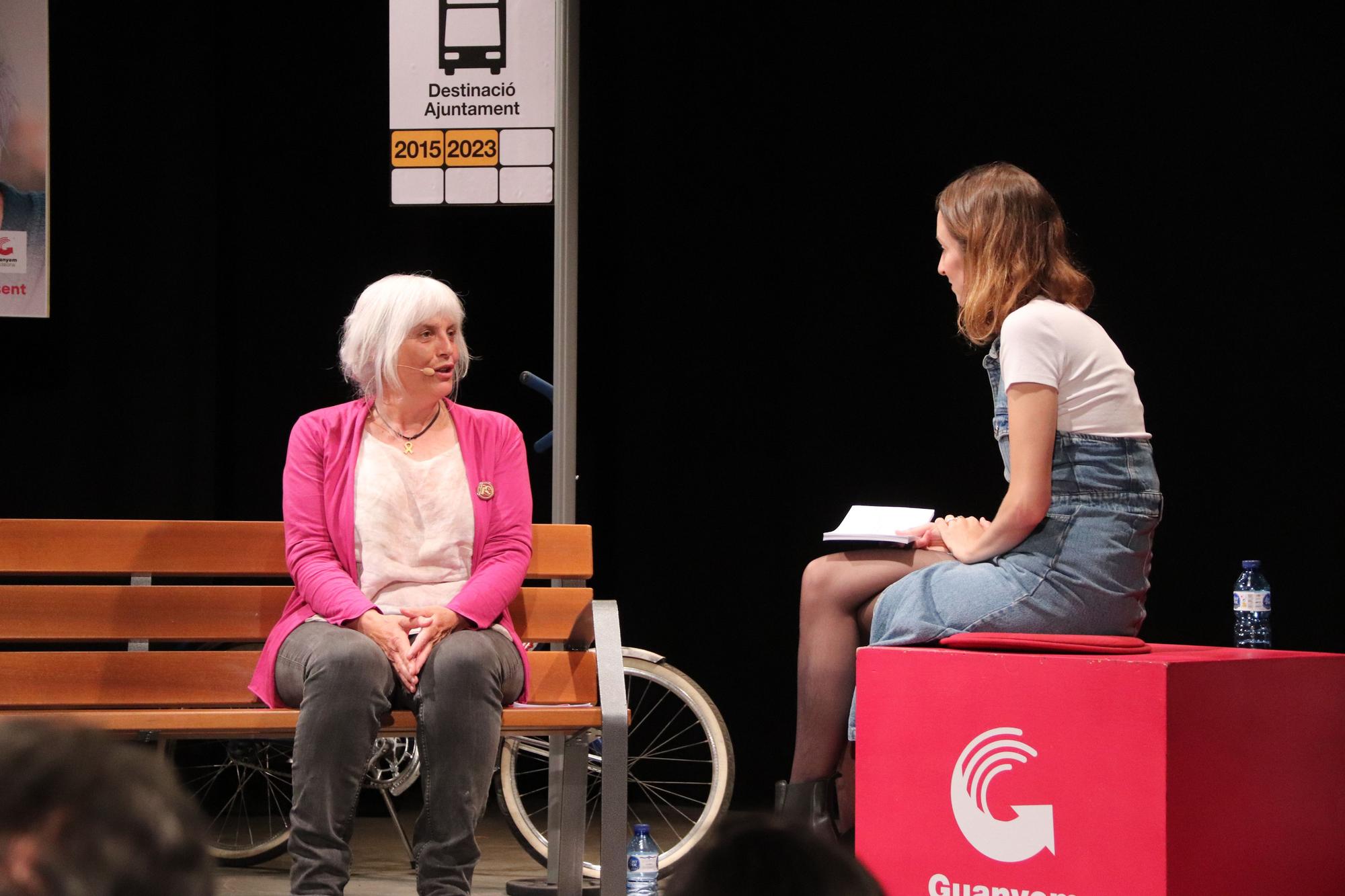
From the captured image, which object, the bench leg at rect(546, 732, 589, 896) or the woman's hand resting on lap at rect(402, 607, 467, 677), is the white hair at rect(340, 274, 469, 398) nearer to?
the woman's hand resting on lap at rect(402, 607, 467, 677)

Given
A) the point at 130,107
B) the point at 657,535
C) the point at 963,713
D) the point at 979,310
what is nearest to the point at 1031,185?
the point at 979,310

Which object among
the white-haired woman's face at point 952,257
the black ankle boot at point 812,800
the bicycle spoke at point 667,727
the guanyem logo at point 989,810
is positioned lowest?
the bicycle spoke at point 667,727

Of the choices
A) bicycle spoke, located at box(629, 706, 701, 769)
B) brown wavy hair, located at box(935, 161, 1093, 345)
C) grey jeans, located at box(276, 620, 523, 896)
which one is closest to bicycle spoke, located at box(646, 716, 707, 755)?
bicycle spoke, located at box(629, 706, 701, 769)

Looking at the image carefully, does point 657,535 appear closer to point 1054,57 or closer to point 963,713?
point 1054,57

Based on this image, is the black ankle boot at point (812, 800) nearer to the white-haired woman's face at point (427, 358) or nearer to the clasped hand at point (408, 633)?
the clasped hand at point (408, 633)

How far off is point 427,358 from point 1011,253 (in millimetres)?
1177

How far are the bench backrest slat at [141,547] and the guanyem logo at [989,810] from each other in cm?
147

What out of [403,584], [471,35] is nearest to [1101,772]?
[403,584]

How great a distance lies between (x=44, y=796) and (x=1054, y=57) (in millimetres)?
4208

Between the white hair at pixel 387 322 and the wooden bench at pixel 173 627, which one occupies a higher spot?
the white hair at pixel 387 322

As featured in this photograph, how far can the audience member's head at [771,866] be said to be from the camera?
28.3 inches

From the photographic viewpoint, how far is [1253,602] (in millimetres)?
3957

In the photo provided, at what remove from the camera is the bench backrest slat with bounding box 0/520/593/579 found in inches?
118

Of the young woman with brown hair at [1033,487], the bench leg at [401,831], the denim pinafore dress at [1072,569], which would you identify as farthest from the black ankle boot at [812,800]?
the bench leg at [401,831]
